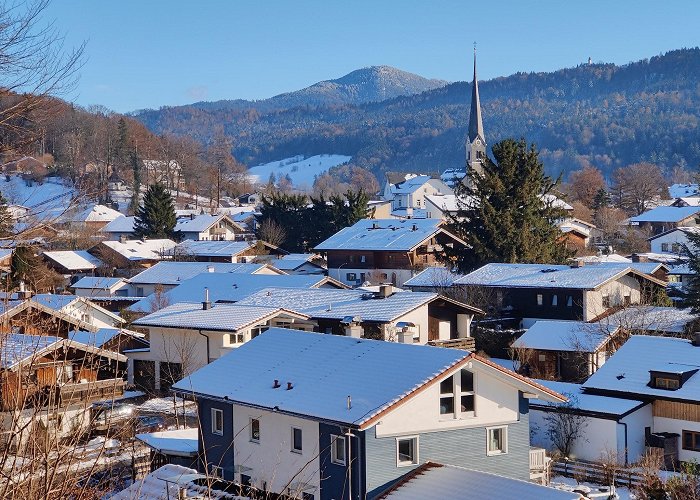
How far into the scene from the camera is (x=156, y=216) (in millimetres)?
63656

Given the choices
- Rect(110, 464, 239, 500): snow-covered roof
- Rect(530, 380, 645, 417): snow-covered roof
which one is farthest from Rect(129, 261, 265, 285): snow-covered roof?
Rect(110, 464, 239, 500): snow-covered roof

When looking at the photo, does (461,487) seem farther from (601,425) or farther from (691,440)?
(691,440)

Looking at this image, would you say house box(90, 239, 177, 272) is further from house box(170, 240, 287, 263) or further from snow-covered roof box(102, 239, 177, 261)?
house box(170, 240, 287, 263)

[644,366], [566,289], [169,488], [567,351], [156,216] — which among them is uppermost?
[156,216]

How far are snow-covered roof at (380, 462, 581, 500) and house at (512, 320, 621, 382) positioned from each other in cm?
1494

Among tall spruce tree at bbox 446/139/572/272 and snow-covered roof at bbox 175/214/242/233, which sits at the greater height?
tall spruce tree at bbox 446/139/572/272

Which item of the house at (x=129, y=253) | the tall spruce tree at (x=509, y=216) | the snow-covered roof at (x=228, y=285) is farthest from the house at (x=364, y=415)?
the house at (x=129, y=253)

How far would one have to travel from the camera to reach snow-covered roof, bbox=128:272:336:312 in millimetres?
37594

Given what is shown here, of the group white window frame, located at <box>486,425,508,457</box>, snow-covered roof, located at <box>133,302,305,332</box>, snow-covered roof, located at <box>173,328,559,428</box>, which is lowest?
white window frame, located at <box>486,425,508,457</box>

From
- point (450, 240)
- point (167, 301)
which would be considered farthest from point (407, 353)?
point (450, 240)

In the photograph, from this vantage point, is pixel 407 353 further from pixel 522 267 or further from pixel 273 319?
pixel 522 267

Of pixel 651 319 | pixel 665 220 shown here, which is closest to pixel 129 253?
pixel 651 319

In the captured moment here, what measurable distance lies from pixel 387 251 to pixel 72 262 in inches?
697

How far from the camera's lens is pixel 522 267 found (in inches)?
1556
